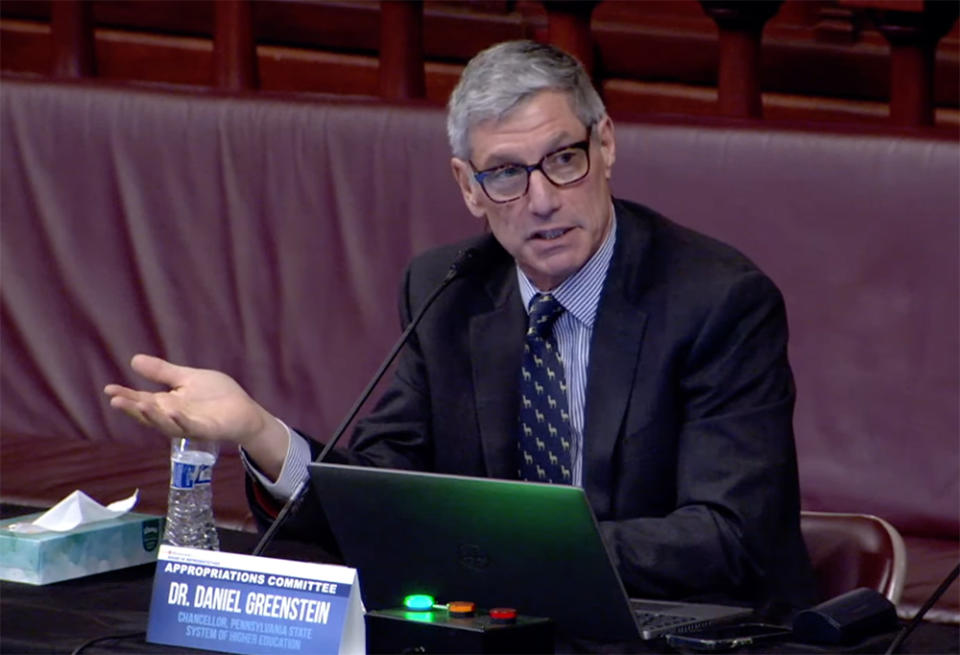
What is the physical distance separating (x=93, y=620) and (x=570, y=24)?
6.49 ft

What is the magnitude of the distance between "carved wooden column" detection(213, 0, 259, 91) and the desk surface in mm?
1897

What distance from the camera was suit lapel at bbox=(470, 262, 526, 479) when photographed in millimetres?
1985

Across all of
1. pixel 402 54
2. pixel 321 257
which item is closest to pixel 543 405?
pixel 321 257

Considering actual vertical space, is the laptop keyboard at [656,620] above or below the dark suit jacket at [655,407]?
below

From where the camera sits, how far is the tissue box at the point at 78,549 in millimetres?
1623

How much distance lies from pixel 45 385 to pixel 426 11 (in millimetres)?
1190

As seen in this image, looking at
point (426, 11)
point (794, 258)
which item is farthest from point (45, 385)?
point (794, 258)

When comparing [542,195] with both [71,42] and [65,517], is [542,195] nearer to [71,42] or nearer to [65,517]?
[65,517]

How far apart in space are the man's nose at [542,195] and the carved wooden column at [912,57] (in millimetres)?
1267

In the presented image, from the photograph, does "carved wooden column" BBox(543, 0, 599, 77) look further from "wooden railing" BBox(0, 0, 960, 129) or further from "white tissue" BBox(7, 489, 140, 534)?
"white tissue" BBox(7, 489, 140, 534)

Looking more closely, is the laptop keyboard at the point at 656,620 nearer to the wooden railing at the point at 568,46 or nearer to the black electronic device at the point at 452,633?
the black electronic device at the point at 452,633

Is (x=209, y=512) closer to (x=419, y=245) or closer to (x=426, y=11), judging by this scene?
(x=419, y=245)

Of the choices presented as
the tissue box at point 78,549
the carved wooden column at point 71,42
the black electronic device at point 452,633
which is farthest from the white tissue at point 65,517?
the carved wooden column at point 71,42

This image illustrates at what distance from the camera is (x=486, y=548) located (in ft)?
4.58
